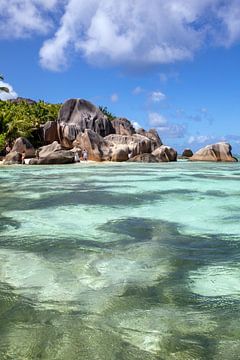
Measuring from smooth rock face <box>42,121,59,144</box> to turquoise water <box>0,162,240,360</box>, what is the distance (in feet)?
111

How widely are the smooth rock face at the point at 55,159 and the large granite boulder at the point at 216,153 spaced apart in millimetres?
14251

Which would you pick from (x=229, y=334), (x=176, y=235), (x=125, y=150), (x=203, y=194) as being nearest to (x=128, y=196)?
(x=203, y=194)

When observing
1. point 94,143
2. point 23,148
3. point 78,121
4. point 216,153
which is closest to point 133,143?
point 94,143

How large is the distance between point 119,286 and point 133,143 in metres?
36.0

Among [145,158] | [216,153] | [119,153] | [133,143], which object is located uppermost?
[133,143]

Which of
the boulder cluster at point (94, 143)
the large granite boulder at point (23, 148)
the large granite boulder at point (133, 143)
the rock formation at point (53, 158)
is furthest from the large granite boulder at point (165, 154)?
the large granite boulder at point (23, 148)

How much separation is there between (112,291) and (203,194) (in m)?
8.46

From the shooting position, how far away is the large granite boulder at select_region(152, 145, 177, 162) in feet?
125

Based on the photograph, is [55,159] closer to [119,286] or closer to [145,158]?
[145,158]

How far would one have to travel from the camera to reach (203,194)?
461 inches

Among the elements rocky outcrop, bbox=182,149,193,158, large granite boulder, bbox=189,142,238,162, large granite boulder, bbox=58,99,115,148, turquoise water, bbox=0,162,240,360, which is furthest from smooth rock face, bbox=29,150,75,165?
turquoise water, bbox=0,162,240,360

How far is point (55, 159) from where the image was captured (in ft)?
107

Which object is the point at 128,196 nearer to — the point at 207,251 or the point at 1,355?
the point at 207,251

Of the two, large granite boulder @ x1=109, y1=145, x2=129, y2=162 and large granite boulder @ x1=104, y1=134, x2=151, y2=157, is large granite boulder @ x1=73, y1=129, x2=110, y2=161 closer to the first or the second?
large granite boulder @ x1=109, y1=145, x2=129, y2=162
